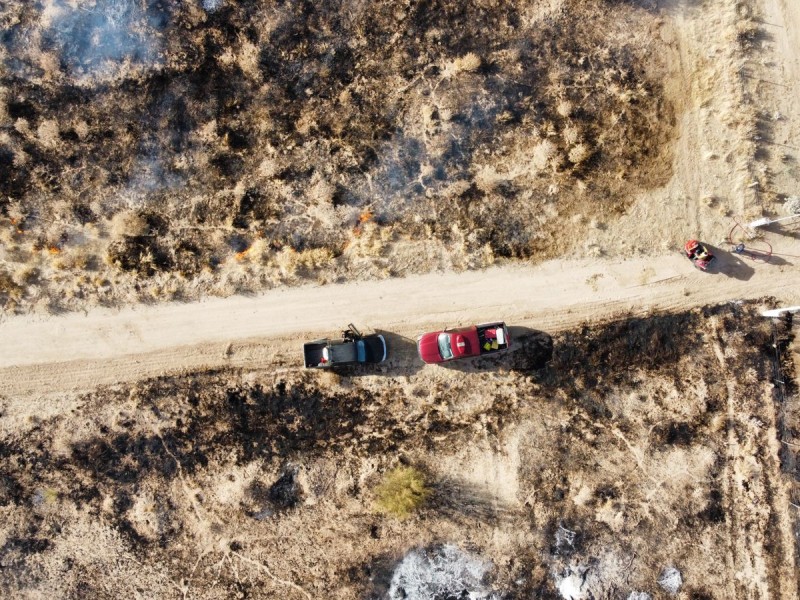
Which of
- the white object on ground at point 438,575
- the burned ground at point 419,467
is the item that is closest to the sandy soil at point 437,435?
the burned ground at point 419,467

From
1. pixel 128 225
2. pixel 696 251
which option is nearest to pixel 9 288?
pixel 128 225

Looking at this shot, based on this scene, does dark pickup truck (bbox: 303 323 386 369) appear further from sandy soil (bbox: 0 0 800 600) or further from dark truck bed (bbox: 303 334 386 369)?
sandy soil (bbox: 0 0 800 600)

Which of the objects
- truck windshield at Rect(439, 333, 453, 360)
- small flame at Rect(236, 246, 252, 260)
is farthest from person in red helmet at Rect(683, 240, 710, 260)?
small flame at Rect(236, 246, 252, 260)

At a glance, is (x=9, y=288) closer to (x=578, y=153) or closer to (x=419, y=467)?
(x=419, y=467)

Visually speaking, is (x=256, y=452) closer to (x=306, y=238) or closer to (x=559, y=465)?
(x=306, y=238)

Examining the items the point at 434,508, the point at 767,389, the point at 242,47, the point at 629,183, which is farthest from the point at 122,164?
the point at 767,389

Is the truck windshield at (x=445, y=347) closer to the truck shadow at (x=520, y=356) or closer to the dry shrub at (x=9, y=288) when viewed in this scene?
the truck shadow at (x=520, y=356)
